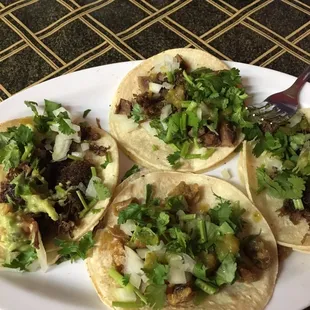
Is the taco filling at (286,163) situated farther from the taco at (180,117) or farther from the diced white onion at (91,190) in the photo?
the diced white onion at (91,190)

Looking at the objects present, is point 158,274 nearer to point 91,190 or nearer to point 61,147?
point 91,190

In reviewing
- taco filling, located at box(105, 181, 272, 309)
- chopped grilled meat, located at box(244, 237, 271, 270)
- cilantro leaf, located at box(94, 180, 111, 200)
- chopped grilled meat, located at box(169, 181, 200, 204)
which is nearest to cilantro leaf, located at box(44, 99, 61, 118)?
cilantro leaf, located at box(94, 180, 111, 200)

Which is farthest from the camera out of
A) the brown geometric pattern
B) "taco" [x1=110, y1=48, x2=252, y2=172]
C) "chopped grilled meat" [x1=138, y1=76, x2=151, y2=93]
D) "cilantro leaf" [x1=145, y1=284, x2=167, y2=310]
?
the brown geometric pattern

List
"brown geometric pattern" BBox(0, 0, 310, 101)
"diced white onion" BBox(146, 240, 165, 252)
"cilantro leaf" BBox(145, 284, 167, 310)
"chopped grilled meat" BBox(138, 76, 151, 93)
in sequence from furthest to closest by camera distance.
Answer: "brown geometric pattern" BBox(0, 0, 310, 101)
"chopped grilled meat" BBox(138, 76, 151, 93)
"diced white onion" BBox(146, 240, 165, 252)
"cilantro leaf" BBox(145, 284, 167, 310)

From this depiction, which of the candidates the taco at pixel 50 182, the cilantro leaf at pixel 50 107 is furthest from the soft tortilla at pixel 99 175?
the cilantro leaf at pixel 50 107

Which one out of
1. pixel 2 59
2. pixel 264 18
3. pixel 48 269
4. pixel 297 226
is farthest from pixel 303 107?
pixel 2 59

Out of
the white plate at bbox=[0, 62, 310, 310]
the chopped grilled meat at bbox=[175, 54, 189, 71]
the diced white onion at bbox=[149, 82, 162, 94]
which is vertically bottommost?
the white plate at bbox=[0, 62, 310, 310]

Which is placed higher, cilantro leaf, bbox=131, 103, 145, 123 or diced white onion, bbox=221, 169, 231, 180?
cilantro leaf, bbox=131, 103, 145, 123

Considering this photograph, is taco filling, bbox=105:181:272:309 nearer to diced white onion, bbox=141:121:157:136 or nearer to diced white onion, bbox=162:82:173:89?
diced white onion, bbox=141:121:157:136

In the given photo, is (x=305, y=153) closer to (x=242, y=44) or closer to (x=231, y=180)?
(x=231, y=180)
